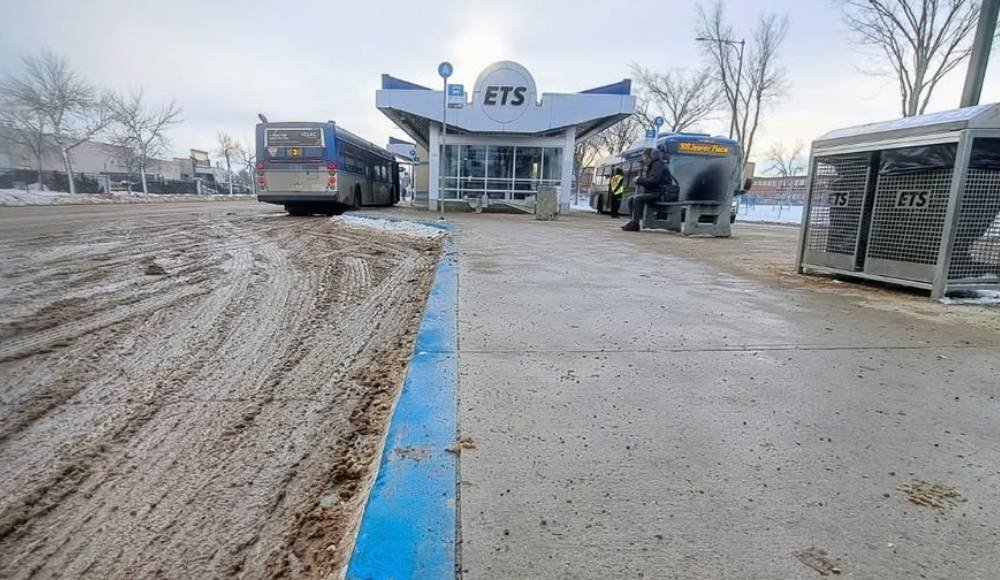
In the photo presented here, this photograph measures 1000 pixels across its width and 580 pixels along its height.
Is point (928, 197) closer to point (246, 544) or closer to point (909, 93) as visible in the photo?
point (246, 544)

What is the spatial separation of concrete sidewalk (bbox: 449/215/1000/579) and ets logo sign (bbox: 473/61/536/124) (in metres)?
16.7

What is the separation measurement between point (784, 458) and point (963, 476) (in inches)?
27.4

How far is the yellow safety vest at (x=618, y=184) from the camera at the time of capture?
2184 centimetres

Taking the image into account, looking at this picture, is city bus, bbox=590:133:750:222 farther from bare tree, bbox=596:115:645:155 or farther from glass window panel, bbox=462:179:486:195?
bare tree, bbox=596:115:645:155

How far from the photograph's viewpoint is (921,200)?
5.55 m

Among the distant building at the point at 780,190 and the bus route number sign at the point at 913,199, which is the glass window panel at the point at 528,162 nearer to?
the bus route number sign at the point at 913,199

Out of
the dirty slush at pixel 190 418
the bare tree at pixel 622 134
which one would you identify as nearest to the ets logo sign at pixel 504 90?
the dirty slush at pixel 190 418

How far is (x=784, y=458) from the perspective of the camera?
2.11 m

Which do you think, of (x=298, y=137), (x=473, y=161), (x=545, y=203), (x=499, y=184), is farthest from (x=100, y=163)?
(x=545, y=203)

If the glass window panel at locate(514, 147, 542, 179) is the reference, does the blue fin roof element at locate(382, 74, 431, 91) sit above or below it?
above

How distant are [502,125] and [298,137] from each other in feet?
26.8

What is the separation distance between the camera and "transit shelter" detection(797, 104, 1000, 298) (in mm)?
5125

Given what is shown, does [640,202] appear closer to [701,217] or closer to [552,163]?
[701,217]

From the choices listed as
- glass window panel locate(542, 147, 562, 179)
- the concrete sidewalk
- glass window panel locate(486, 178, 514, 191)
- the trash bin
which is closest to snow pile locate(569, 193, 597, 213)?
glass window panel locate(542, 147, 562, 179)
